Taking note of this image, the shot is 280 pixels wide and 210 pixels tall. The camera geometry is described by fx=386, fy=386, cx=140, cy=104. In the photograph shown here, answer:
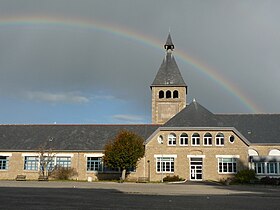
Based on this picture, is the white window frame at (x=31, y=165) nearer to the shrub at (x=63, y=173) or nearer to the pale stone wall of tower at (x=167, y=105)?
the shrub at (x=63, y=173)

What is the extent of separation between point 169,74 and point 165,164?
20854mm

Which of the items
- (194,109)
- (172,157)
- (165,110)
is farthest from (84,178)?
(165,110)

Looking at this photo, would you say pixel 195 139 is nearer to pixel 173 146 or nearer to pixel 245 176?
pixel 173 146

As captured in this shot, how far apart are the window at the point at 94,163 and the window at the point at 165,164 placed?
7019 mm

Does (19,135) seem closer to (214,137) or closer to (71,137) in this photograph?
(71,137)

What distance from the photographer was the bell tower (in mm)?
59097

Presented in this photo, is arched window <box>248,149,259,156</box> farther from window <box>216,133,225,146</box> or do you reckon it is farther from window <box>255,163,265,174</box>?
window <box>216,133,225,146</box>

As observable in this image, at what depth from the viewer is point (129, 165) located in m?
41.2

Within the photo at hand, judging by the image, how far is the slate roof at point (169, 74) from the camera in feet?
197

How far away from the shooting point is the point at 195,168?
4359cm

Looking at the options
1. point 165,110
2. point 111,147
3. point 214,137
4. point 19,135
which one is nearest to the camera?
point 111,147

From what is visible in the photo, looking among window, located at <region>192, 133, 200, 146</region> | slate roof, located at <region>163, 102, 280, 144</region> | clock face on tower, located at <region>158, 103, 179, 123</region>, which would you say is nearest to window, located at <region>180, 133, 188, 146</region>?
window, located at <region>192, 133, 200, 146</region>

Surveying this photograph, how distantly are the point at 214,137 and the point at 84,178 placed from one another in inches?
624

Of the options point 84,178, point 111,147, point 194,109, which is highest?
point 194,109
